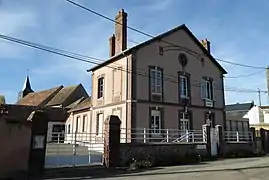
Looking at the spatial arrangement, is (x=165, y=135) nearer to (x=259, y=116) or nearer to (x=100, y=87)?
(x=100, y=87)

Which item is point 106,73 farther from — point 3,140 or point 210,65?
point 3,140

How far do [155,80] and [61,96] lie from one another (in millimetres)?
20859

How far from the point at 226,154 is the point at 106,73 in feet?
36.4

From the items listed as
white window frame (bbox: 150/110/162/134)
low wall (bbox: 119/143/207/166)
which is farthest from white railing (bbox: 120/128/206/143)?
low wall (bbox: 119/143/207/166)

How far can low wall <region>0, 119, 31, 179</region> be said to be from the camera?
38.1 ft

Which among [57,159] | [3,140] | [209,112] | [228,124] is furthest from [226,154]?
A: [3,140]

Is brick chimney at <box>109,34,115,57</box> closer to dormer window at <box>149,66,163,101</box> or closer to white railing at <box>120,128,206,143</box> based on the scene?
A: dormer window at <box>149,66,163,101</box>

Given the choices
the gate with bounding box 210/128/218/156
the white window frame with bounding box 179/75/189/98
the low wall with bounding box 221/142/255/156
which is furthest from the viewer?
the white window frame with bounding box 179/75/189/98

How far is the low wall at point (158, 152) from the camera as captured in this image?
15.6 meters

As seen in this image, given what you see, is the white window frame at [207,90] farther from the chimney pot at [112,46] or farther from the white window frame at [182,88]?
the chimney pot at [112,46]

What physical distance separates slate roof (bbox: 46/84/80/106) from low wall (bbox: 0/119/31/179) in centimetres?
2555

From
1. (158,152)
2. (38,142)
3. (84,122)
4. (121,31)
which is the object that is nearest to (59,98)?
(84,122)

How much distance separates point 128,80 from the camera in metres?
21.0

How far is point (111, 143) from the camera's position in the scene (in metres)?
14.8
